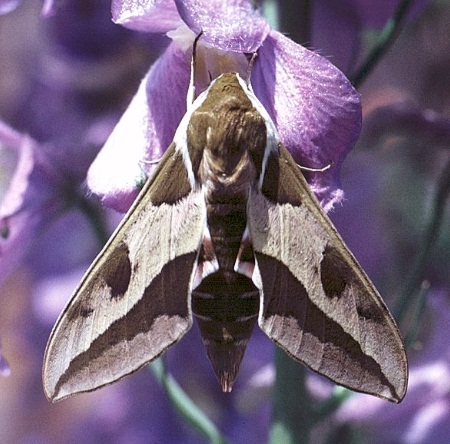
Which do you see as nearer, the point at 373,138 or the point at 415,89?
the point at 373,138

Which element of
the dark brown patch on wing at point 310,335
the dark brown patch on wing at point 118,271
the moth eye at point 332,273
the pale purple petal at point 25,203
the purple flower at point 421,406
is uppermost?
the dark brown patch on wing at point 118,271

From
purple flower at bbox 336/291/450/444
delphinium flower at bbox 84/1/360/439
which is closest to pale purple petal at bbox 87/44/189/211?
delphinium flower at bbox 84/1/360/439

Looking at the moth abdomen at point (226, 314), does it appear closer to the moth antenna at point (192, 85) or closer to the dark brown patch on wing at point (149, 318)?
the dark brown patch on wing at point (149, 318)

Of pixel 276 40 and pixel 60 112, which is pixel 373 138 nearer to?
pixel 276 40

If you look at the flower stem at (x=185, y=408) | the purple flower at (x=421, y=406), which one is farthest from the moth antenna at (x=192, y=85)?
the purple flower at (x=421, y=406)

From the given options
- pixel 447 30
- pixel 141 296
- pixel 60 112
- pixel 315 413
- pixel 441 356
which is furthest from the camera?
pixel 447 30

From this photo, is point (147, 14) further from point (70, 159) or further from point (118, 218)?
point (118, 218)

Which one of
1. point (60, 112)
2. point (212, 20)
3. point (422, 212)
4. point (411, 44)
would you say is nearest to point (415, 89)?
point (411, 44)

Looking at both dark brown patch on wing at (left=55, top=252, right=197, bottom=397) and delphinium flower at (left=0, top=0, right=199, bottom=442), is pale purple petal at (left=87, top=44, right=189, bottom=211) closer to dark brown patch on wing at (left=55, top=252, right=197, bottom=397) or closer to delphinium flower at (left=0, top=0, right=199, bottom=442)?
dark brown patch on wing at (left=55, top=252, right=197, bottom=397)
